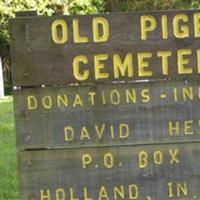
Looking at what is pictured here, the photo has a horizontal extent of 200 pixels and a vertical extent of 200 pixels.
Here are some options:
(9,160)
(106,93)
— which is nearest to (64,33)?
(106,93)

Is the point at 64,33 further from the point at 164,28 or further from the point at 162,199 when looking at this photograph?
the point at 162,199

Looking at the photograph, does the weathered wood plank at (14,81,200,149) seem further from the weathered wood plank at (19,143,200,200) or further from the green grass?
the green grass

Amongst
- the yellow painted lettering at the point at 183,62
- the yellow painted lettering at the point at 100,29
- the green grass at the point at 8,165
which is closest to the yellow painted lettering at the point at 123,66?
the yellow painted lettering at the point at 100,29

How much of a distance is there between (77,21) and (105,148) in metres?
0.81

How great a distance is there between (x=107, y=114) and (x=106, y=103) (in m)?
0.07

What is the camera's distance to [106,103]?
4.37 meters

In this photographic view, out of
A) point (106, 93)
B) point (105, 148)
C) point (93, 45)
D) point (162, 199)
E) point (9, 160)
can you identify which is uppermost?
point (93, 45)

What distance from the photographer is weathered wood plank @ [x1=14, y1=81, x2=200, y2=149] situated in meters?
4.37

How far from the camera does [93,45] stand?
436 centimetres

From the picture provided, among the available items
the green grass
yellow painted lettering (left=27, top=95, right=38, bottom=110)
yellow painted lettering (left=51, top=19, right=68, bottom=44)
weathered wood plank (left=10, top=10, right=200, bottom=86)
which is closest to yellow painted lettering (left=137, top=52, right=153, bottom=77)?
weathered wood plank (left=10, top=10, right=200, bottom=86)

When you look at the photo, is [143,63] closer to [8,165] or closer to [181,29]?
[181,29]

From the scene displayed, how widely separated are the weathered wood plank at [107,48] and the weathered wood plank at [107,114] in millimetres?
70

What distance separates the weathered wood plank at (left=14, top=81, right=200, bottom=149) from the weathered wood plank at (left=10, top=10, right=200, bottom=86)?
0.23 ft

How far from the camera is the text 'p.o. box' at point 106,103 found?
436 cm
